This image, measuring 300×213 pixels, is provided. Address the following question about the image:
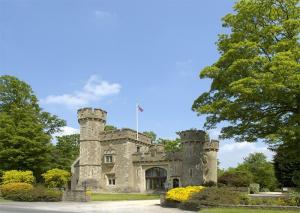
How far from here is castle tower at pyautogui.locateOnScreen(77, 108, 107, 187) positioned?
156 ft

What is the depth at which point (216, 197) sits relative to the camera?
2128cm

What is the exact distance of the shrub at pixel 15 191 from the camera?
28.8 m

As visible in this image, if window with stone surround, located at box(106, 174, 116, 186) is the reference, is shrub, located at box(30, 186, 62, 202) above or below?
below

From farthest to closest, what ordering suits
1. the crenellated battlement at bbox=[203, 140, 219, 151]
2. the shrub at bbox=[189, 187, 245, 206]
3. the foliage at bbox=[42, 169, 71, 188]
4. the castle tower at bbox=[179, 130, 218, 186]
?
1. the crenellated battlement at bbox=[203, 140, 219, 151]
2. the castle tower at bbox=[179, 130, 218, 186]
3. the foliage at bbox=[42, 169, 71, 188]
4. the shrub at bbox=[189, 187, 245, 206]

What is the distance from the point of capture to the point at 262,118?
26.2m

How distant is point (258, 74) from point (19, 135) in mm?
28456

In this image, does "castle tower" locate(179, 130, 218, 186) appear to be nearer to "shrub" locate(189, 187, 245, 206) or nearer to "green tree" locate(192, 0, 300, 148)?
"green tree" locate(192, 0, 300, 148)

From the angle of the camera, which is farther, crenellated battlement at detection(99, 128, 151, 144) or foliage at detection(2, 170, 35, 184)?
crenellated battlement at detection(99, 128, 151, 144)

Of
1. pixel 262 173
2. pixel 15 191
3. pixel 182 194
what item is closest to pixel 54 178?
pixel 15 191

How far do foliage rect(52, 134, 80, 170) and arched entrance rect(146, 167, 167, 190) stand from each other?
11893 millimetres

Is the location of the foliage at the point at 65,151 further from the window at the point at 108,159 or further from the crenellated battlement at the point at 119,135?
the window at the point at 108,159

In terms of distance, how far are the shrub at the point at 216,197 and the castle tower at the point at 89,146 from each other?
26.9m

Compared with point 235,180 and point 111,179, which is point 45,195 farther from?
point 235,180

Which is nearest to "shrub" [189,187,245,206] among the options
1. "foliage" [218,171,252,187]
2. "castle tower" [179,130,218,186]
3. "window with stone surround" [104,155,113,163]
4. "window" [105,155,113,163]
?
"castle tower" [179,130,218,186]
